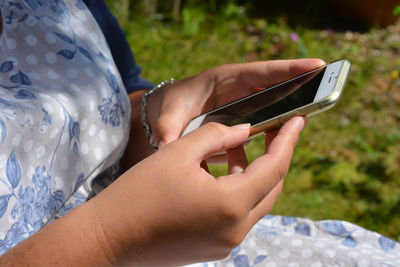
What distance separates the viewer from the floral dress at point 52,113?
2.29 ft

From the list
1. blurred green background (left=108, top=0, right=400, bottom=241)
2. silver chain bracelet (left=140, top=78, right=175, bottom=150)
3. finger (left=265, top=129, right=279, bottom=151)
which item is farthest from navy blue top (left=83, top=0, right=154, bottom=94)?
blurred green background (left=108, top=0, right=400, bottom=241)

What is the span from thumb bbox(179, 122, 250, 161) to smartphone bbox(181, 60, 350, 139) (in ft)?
0.17

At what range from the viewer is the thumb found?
0.65 meters

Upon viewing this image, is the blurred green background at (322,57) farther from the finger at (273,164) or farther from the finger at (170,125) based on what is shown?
the finger at (273,164)

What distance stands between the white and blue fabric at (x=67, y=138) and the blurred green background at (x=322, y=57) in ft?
3.09

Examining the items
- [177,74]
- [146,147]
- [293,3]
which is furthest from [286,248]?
[293,3]

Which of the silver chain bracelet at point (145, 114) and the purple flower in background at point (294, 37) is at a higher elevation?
the silver chain bracelet at point (145, 114)

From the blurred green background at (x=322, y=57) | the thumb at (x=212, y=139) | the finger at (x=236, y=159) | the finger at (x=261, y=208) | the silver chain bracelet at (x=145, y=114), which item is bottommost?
the blurred green background at (x=322, y=57)

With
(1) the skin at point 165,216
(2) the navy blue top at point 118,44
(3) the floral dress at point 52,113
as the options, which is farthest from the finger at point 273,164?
(2) the navy blue top at point 118,44

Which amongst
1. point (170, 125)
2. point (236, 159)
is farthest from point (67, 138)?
point (236, 159)


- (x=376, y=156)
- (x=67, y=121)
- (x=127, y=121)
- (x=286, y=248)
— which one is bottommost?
(x=376, y=156)

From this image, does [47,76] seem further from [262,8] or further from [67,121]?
[262,8]

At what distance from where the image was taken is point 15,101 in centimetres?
73

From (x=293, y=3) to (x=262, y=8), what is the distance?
253 mm
